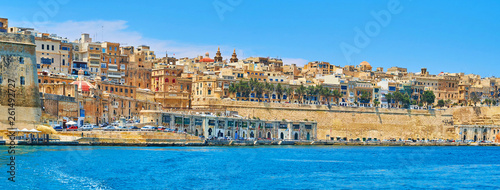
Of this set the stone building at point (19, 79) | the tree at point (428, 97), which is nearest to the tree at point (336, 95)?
the tree at point (428, 97)

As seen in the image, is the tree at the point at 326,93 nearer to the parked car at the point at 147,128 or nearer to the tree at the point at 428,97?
the tree at the point at 428,97

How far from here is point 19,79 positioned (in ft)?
188

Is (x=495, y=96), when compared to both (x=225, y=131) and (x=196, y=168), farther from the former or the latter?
(x=196, y=168)

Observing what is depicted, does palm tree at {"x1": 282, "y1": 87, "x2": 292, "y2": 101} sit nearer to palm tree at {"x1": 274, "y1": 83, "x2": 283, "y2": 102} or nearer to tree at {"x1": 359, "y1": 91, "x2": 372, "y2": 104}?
palm tree at {"x1": 274, "y1": 83, "x2": 283, "y2": 102}

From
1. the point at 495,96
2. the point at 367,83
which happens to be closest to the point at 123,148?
the point at 367,83

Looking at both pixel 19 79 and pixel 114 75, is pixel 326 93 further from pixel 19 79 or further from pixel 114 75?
pixel 19 79

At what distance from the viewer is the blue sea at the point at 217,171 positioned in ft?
122

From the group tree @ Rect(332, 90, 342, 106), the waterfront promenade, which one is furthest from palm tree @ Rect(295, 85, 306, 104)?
the waterfront promenade

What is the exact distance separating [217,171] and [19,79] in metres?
22.6

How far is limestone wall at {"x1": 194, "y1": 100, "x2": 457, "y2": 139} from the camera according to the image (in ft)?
299

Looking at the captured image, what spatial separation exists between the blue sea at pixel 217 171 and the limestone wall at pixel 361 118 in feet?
102

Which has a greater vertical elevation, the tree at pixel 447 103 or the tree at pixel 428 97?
the tree at pixel 428 97

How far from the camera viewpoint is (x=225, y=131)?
251ft

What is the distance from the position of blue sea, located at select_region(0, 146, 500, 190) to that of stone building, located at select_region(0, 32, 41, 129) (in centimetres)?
580
